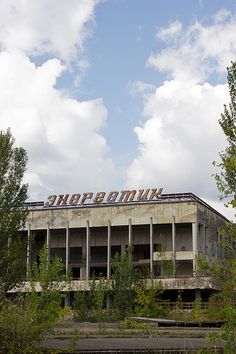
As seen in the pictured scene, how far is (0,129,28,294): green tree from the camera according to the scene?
112 feet

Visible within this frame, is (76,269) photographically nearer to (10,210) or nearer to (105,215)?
(105,215)

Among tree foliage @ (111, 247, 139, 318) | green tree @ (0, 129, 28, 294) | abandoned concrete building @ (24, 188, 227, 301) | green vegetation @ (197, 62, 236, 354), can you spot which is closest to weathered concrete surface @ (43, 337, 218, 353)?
green vegetation @ (197, 62, 236, 354)

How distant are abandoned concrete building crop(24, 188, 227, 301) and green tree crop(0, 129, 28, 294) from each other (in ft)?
71.3

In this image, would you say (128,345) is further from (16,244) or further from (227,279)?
(16,244)

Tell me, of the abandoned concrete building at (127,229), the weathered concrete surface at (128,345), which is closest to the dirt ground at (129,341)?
the weathered concrete surface at (128,345)

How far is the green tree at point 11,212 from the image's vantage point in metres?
34.2

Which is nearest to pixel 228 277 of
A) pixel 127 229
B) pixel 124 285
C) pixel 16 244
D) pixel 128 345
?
pixel 128 345

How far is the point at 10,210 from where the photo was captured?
37.3 meters

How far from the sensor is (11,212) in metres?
37.0

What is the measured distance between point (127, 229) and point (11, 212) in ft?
102

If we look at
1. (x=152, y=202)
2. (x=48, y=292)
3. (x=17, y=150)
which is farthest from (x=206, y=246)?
(x=48, y=292)

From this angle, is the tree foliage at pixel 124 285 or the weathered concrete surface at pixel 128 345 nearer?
the weathered concrete surface at pixel 128 345

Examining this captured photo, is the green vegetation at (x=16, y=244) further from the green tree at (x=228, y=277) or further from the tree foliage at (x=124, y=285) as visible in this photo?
the green tree at (x=228, y=277)

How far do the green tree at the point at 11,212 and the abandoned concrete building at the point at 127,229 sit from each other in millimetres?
21726
